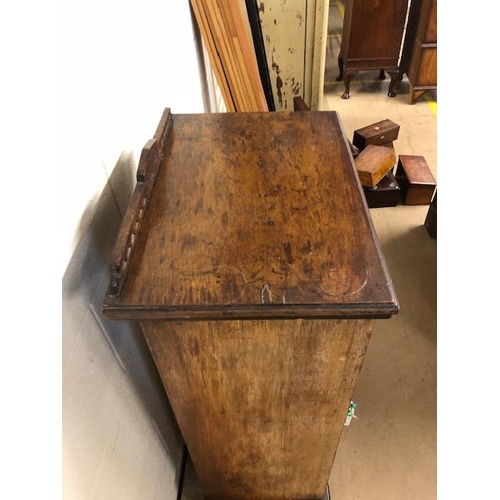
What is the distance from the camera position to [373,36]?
2824mm

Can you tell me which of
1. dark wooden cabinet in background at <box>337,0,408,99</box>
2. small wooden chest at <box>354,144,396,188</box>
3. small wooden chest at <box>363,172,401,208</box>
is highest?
dark wooden cabinet in background at <box>337,0,408,99</box>

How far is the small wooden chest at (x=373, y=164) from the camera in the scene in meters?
1.90

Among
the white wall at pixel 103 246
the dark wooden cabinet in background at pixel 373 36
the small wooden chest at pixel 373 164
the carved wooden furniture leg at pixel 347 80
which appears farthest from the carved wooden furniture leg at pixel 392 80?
the white wall at pixel 103 246

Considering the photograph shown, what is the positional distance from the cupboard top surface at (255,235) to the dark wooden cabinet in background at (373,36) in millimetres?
2294

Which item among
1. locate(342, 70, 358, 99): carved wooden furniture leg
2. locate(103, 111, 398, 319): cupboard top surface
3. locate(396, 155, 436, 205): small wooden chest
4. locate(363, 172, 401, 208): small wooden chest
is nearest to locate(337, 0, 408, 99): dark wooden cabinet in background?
locate(342, 70, 358, 99): carved wooden furniture leg

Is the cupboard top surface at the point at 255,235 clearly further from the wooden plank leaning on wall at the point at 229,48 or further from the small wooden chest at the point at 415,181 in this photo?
the small wooden chest at the point at 415,181

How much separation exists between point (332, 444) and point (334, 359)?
31 centimetres

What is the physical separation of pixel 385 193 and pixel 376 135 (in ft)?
1.06

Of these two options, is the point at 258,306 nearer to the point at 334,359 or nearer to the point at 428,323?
the point at 334,359

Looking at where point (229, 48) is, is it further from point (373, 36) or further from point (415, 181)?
point (373, 36)

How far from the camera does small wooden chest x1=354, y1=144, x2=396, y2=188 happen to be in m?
1.90

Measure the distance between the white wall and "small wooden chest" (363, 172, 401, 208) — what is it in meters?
1.30

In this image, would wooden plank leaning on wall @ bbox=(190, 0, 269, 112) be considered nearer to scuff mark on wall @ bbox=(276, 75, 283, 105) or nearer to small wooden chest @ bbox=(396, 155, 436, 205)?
scuff mark on wall @ bbox=(276, 75, 283, 105)

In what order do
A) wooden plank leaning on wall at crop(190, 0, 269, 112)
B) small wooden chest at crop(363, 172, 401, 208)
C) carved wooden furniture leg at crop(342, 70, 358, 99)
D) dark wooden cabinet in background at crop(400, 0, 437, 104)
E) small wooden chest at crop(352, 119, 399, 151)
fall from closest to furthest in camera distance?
1. wooden plank leaning on wall at crop(190, 0, 269, 112)
2. small wooden chest at crop(363, 172, 401, 208)
3. small wooden chest at crop(352, 119, 399, 151)
4. dark wooden cabinet in background at crop(400, 0, 437, 104)
5. carved wooden furniture leg at crop(342, 70, 358, 99)
